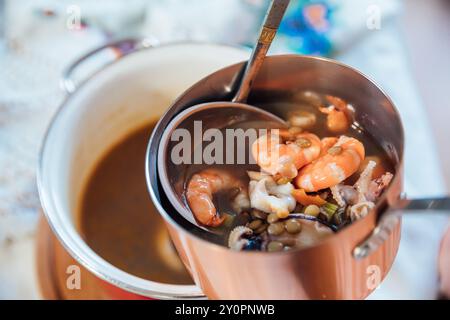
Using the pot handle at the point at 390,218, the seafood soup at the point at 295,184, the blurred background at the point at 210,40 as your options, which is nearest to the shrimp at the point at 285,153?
the seafood soup at the point at 295,184

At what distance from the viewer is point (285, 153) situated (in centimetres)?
65

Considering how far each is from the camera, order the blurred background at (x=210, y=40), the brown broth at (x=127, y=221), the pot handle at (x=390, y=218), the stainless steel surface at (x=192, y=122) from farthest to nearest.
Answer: the blurred background at (x=210, y=40)
the brown broth at (x=127, y=221)
the stainless steel surface at (x=192, y=122)
the pot handle at (x=390, y=218)

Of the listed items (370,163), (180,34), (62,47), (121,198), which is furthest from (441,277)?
(62,47)

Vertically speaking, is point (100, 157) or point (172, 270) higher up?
point (100, 157)

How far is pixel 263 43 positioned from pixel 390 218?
239 millimetres

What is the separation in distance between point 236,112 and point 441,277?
0.41 meters

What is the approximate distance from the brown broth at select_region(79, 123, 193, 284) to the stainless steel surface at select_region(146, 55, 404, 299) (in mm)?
192

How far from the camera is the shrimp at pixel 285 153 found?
2.12ft

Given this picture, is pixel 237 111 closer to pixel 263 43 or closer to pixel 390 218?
pixel 263 43

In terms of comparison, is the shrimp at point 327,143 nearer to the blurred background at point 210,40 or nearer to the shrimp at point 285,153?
the shrimp at point 285,153

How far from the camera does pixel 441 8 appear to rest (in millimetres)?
1224

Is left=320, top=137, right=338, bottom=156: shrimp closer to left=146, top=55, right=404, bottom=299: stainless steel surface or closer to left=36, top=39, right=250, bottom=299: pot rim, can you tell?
left=146, top=55, right=404, bottom=299: stainless steel surface

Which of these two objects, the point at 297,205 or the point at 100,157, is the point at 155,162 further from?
the point at 100,157

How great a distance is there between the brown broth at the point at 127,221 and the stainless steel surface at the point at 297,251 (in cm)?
19
